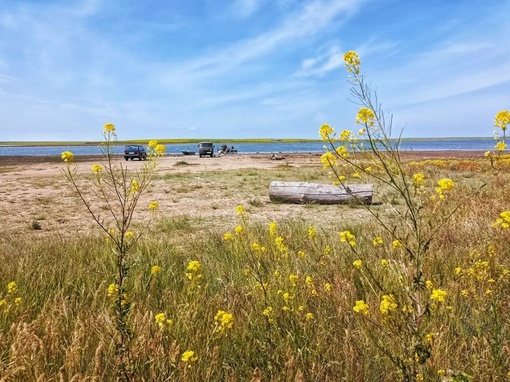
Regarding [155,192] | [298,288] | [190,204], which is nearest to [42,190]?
[155,192]

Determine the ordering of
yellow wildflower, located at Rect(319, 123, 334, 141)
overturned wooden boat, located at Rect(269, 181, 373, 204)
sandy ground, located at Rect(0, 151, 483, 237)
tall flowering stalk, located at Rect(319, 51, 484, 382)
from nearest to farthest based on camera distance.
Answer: tall flowering stalk, located at Rect(319, 51, 484, 382) → yellow wildflower, located at Rect(319, 123, 334, 141) → sandy ground, located at Rect(0, 151, 483, 237) → overturned wooden boat, located at Rect(269, 181, 373, 204)

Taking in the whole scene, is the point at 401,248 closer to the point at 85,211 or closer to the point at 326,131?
the point at 326,131

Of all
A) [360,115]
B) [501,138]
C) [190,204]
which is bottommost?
[190,204]

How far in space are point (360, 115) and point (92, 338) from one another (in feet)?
7.58

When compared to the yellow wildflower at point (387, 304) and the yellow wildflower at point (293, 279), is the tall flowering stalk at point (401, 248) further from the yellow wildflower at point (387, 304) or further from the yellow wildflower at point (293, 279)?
the yellow wildflower at point (293, 279)

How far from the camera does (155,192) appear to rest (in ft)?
45.5

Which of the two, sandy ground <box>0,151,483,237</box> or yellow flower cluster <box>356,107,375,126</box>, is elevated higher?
yellow flower cluster <box>356,107,375,126</box>

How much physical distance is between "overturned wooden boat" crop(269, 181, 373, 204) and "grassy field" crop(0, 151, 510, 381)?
4824 mm

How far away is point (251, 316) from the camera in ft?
9.03

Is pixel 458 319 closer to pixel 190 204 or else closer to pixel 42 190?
pixel 190 204

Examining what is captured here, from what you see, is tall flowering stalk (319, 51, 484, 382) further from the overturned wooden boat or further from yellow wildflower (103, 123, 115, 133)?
the overturned wooden boat

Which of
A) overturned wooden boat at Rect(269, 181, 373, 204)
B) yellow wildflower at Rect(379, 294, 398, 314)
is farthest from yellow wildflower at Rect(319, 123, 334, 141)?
overturned wooden boat at Rect(269, 181, 373, 204)

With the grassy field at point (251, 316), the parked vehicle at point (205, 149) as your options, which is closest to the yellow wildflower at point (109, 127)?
the grassy field at point (251, 316)

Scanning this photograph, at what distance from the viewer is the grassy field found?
210 cm
